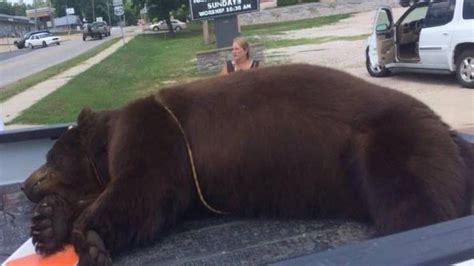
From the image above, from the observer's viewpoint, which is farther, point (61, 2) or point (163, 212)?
point (61, 2)

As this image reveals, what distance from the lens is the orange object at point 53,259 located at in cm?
266

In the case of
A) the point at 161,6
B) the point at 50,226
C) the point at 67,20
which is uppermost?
the point at 50,226

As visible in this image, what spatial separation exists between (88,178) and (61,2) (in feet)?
368

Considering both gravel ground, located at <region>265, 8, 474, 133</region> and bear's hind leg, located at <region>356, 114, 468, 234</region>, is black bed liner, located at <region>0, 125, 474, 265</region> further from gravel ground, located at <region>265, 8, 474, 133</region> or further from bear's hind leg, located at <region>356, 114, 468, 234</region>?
gravel ground, located at <region>265, 8, 474, 133</region>

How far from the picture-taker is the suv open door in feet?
53.0

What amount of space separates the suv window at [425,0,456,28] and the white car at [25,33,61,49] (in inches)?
2462

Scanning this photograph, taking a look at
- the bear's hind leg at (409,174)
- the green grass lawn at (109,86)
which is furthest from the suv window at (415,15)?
the bear's hind leg at (409,174)

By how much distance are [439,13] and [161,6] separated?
1720 inches

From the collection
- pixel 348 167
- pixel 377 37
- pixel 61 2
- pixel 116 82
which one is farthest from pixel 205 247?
pixel 61 2

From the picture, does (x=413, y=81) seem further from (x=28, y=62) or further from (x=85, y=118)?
(x=28, y=62)

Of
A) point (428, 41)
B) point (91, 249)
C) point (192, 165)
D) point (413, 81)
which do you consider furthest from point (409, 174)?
point (413, 81)

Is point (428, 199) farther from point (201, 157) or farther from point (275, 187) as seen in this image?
point (201, 157)

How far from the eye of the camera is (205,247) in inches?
105

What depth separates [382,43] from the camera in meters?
16.2
